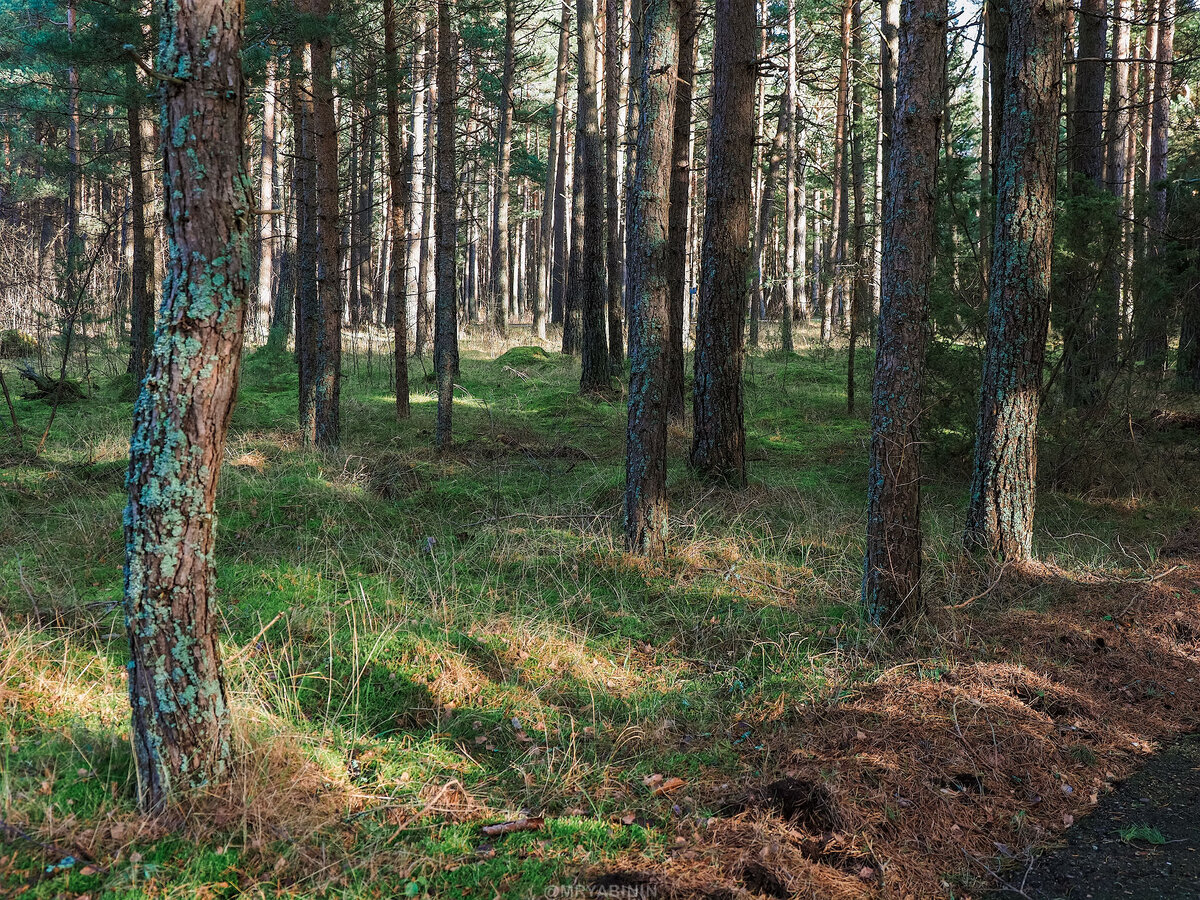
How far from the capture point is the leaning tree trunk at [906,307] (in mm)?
4844

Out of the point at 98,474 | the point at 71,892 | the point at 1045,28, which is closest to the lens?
the point at 71,892

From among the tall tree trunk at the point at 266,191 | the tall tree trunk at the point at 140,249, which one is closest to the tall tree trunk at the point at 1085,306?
the tall tree trunk at the point at 140,249

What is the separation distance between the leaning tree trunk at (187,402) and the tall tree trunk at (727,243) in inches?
229

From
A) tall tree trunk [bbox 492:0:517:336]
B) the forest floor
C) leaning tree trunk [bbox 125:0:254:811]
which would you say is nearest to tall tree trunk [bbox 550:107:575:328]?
tall tree trunk [bbox 492:0:517:336]

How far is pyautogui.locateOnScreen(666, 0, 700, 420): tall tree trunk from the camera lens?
1015cm

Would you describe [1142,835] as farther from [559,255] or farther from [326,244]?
[559,255]

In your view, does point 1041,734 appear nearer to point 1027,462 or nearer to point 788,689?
point 788,689

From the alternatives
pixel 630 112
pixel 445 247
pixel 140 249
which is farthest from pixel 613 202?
pixel 140 249

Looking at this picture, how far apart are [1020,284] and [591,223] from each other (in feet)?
30.1

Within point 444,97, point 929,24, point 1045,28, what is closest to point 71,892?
point 929,24

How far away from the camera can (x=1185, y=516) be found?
7672mm

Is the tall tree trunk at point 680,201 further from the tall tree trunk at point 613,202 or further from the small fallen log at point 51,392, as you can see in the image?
the small fallen log at point 51,392

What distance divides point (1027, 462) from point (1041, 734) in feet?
9.06

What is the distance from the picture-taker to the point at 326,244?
29.6 ft
